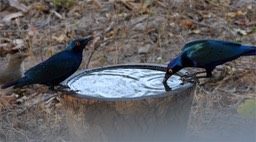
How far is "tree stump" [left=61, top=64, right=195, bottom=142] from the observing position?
13.1 feet

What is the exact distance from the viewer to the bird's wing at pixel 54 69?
460cm

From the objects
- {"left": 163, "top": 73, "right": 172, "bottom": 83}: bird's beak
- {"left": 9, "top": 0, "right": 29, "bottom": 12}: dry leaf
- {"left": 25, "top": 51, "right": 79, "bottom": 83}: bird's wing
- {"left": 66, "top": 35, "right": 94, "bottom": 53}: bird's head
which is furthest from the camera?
{"left": 9, "top": 0, "right": 29, "bottom": 12}: dry leaf

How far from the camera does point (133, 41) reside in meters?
7.12

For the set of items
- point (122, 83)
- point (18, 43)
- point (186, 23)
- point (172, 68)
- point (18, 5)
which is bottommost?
point (18, 43)

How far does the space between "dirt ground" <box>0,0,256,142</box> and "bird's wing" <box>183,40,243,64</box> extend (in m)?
0.65

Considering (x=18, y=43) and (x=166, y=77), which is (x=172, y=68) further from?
(x=18, y=43)

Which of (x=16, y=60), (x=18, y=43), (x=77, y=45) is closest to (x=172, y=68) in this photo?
(x=77, y=45)

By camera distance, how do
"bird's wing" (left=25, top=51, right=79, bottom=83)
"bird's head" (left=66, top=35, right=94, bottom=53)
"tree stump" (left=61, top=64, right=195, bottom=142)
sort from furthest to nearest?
1. "bird's head" (left=66, top=35, right=94, bottom=53)
2. "bird's wing" (left=25, top=51, right=79, bottom=83)
3. "tree stump" (left=61, top=64, right=195, bottom=142)

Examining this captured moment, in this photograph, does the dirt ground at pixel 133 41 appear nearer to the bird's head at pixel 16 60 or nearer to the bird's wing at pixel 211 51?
the bird's head at pixel 16 60

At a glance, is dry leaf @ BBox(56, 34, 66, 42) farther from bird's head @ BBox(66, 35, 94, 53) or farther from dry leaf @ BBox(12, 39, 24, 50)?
bird's head @ BBox(66, 35, 94, 53)

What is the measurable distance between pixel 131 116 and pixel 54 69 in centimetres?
88

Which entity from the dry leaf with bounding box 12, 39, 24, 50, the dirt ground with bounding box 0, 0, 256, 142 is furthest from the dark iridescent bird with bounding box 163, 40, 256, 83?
the dry leaf with bounding box 12, 39, 24, 50

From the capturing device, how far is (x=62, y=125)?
5461 millimetres

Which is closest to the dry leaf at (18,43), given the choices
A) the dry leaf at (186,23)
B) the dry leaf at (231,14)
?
the dry leaf at (186,23)
